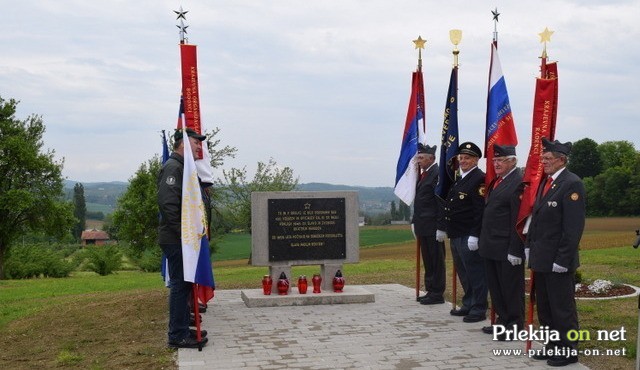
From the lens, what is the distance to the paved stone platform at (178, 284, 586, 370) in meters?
5.98

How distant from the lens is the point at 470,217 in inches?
311

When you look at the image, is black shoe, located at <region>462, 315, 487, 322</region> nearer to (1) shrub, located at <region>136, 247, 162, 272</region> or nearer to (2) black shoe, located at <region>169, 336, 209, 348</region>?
(2) black shoe, located at <region>169, 336, 209, 348</region>

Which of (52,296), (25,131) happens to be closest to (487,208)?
(52,296)

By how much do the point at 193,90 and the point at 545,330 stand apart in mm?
4992

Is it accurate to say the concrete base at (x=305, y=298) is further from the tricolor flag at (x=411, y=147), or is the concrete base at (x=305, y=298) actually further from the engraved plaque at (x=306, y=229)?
Result: the tricolor flag at (x=411, y=147)

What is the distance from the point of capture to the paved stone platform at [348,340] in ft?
19.6

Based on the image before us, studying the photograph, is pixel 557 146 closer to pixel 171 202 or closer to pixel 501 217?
pixel 501 217

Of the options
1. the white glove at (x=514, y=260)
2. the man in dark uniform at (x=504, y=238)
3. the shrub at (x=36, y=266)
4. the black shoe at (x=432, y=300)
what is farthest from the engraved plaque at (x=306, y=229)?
the shrub at (x=36, y=266)

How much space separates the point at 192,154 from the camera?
669 centimetres

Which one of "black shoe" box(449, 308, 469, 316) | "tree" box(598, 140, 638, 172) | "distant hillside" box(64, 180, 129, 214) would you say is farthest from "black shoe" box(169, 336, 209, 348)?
"distant hillside" box(64, 180, 129, 214)

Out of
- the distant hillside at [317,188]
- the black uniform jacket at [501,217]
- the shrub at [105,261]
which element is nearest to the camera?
the black uniform jacket at [501,217]

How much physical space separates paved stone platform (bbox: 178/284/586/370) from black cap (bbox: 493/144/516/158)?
75.5 inches

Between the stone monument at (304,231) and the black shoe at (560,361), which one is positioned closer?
the black shoe at (560,361)

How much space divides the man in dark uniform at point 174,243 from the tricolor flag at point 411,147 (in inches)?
148
